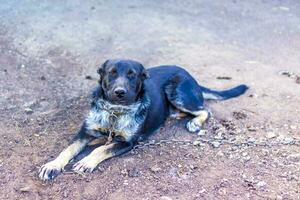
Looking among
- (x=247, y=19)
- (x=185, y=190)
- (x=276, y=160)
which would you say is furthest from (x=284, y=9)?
(x=185, y=190)

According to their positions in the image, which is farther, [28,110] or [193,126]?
[28,110]

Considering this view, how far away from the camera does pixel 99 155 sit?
4988 mm

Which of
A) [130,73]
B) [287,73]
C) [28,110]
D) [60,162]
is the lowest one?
[287,73]

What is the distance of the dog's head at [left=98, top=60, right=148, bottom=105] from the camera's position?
5086mm

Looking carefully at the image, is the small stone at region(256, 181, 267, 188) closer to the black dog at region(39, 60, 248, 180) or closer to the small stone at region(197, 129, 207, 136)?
the small stone at region(197, 129, 207, 136)

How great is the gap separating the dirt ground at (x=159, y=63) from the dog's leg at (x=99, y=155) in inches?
2.7

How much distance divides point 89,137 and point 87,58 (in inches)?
109

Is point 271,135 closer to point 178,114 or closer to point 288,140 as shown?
point 288,140

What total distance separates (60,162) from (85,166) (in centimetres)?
24

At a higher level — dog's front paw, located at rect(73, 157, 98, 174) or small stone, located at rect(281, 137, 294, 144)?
dog's front paw, located at rect(73, 157, 98, 174)

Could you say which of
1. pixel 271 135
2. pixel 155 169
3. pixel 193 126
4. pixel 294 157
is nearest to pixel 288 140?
pixel 271 135

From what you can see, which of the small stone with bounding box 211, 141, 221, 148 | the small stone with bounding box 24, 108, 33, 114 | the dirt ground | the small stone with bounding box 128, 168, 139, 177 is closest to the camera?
the dirt ground

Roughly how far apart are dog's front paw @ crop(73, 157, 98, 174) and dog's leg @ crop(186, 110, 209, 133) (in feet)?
4.19

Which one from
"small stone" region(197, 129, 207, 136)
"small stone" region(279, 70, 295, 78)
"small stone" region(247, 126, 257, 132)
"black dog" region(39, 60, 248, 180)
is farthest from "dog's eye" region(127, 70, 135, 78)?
"small stone" region(279, 70, 295, 78)
